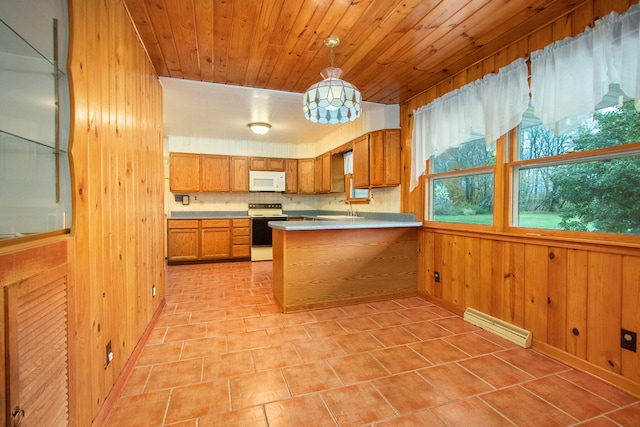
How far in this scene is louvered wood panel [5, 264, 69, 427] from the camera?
805 millimetres

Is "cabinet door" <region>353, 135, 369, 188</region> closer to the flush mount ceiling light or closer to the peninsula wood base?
the peninsula wood base

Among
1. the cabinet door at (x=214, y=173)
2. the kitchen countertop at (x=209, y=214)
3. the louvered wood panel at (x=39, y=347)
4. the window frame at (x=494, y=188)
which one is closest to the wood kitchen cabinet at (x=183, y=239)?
the kitchen countertop at (x=209, y=214)

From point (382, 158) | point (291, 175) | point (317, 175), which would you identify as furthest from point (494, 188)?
point (291, 175)

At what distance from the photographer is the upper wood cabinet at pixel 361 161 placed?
384 centimetres

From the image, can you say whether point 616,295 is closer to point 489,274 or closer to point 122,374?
point 489,274

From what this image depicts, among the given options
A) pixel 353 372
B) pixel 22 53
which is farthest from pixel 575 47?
pixel 22 53

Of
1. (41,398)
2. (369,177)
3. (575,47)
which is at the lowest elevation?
(41,398)

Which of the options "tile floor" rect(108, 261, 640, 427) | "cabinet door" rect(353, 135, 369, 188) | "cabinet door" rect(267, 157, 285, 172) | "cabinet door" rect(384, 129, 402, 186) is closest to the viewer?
"tile floor" rect(108, 261, 640, 427)

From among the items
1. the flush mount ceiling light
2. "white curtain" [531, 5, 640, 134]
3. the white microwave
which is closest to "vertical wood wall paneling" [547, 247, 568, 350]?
"white curtain" [531, 5, 640, 134]

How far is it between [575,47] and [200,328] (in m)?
3.54

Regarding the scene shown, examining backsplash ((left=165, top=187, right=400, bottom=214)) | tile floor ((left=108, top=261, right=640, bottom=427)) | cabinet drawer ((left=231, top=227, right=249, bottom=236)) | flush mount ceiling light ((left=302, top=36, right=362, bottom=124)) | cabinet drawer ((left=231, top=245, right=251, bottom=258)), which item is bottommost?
tile floor ((left=108, top=261, right=640, bottom=427))

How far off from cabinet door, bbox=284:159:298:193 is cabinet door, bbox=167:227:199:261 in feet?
6.47

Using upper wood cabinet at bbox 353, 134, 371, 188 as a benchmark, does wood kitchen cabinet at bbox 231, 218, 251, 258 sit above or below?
below

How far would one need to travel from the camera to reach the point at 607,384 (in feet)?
5.70
